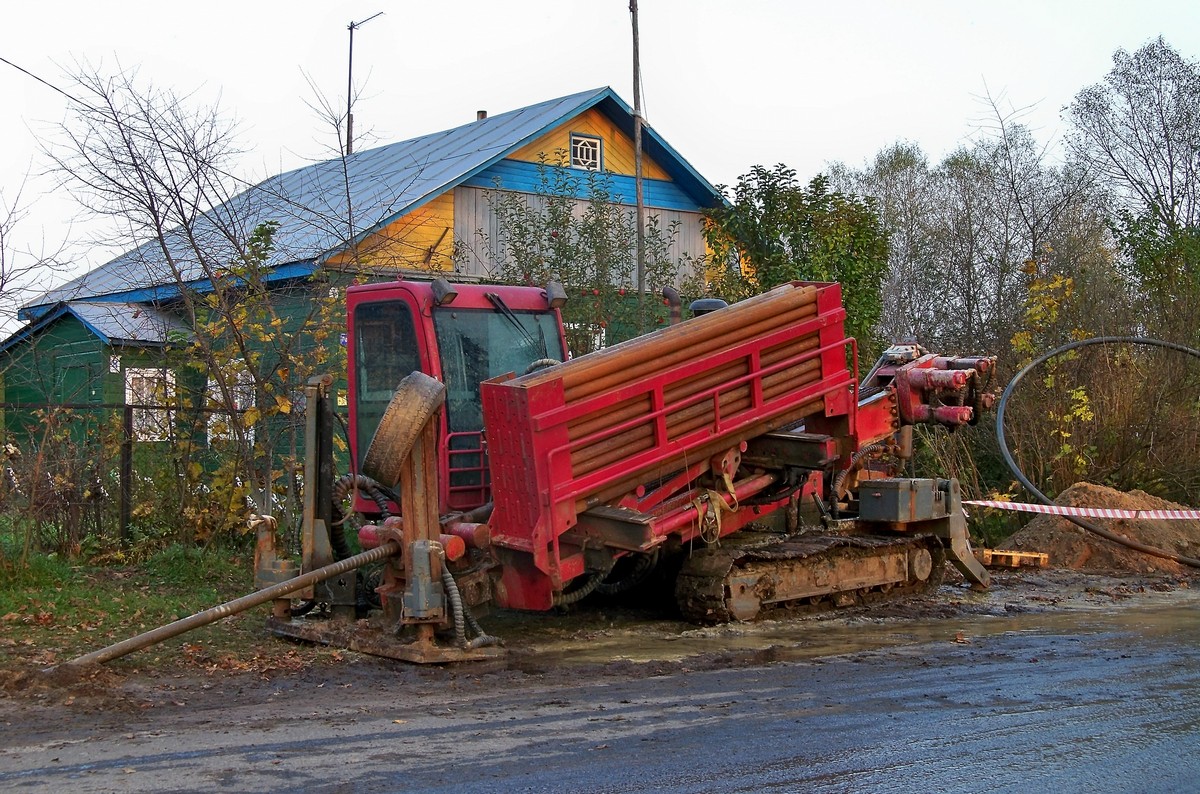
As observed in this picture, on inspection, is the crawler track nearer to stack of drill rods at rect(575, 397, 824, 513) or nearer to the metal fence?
stack of drill rods at rect(575, 397, 824, 513)

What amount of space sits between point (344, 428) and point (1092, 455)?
997 cm

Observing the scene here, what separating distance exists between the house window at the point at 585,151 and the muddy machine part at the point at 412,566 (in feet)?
51.2

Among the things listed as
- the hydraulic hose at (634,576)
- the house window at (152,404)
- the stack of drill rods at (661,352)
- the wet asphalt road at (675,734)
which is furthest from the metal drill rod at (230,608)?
the house window at (152,404)

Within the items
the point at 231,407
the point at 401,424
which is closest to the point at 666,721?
the point at 401,424

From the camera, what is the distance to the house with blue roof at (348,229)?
12.8 m

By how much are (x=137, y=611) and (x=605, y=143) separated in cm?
1645

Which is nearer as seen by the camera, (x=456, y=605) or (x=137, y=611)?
(x=456, y=605)

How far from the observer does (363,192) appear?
21.3 metres

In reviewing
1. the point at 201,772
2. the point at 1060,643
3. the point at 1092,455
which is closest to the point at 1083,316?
the point at 1092,455

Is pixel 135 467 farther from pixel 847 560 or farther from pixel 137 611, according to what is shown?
pixel 847 560

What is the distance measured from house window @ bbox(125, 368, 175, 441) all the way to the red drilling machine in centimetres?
344

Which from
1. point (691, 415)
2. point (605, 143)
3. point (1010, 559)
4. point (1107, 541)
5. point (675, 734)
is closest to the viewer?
point (675, 734)

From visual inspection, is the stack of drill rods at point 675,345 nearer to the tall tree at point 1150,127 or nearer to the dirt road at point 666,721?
the dirt road at point 666,721

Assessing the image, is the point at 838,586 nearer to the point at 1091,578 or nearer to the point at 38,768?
the point at 1091,578
